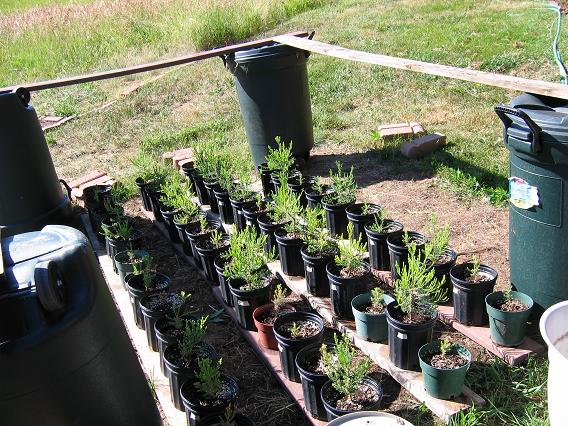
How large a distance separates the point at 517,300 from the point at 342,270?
96 cm

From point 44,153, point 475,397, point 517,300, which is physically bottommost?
point 475,397

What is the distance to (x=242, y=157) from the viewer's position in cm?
619

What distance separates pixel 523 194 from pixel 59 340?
2.23 m

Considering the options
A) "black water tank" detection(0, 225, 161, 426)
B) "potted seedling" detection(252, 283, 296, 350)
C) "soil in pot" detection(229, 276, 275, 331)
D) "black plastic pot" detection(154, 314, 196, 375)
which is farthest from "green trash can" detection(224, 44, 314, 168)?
"black water tank" detection(0, 225, 161, 426)

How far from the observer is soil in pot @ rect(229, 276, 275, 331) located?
11.1 ft

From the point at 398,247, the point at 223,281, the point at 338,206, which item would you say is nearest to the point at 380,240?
the point at 398,247

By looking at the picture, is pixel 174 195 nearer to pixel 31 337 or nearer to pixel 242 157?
pixel 242 157

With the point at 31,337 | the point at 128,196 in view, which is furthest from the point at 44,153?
the point at 31,337

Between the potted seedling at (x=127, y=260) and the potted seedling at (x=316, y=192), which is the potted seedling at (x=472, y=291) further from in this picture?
the potted seedling at (x=127, y=260)

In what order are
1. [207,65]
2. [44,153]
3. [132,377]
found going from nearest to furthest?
[132,377] < [44,153] < [207,65]

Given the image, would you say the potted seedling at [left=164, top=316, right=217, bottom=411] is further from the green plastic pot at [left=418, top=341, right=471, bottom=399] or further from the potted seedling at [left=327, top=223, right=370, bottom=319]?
the green plastic pot at [left=418, top=341, right=471, bottom=399]

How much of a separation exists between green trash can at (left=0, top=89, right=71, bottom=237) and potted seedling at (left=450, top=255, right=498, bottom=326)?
3416mm

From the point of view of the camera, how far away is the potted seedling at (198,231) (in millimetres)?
4164

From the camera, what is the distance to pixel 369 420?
217 centimetres
